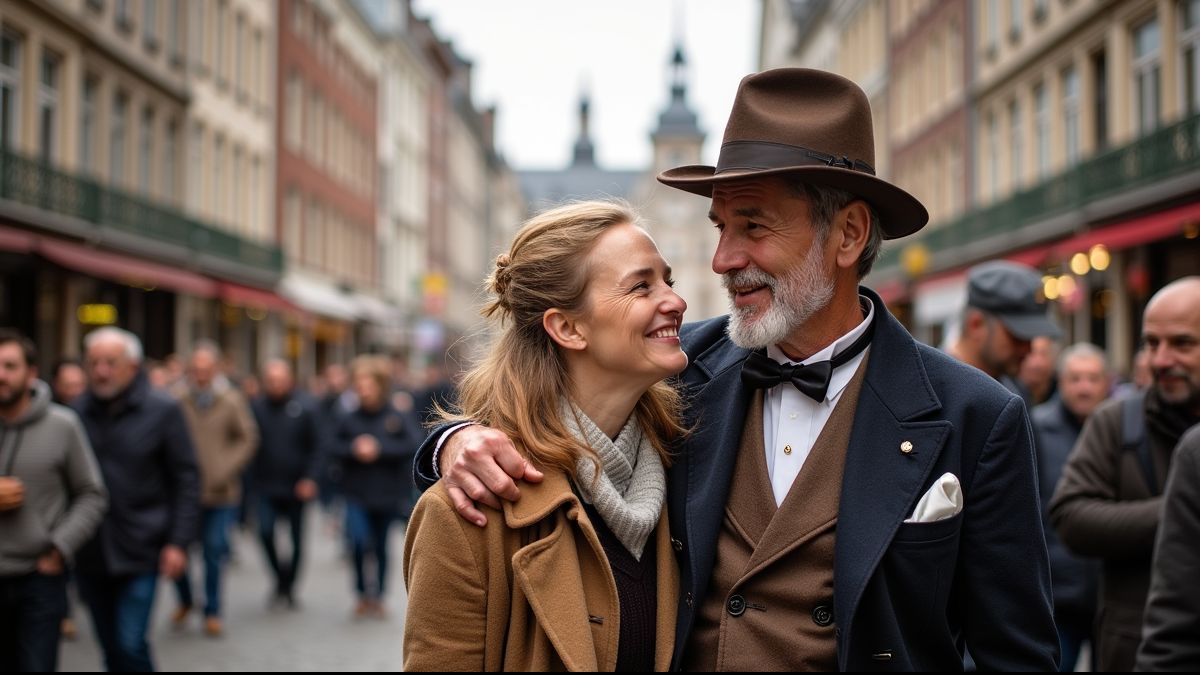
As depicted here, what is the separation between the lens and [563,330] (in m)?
3.36

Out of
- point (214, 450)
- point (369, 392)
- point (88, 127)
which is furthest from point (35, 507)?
point (88, 127)

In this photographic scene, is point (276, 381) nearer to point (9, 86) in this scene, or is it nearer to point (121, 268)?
point (121, 268)

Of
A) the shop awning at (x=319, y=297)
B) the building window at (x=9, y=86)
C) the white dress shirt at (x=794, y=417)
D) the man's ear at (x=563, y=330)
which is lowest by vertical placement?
the white dress shirt at (x=794, y=417)

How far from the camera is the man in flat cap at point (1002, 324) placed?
6.20 meters

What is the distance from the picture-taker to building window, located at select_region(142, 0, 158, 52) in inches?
1166

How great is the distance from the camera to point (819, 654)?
2979 millimetres

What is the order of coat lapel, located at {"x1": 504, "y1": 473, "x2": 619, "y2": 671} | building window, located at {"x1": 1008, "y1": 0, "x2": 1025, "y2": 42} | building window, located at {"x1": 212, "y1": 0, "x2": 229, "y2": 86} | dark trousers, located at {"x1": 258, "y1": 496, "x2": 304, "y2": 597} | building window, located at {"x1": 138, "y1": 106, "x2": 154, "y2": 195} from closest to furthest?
coat lapel, located at {"x1": 504, "y1": 473, "x2": 619, "y2": 671} < dark trousers, located at {"x1": 258, "y1": 496, "x2": 304, "y2": 597} < building window, located at {"x1": 138, "y1": 106, "x2": 154, "y2": 195} < building window, located at {"x1": 1008, "y1": 0, "x2": 1025, "y2": 42} < building window, located at {"x1": 212, "y1": 0, "x2": 229, "y2": 86}

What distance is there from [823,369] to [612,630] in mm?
767

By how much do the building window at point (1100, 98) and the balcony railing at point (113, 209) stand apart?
18689 mm

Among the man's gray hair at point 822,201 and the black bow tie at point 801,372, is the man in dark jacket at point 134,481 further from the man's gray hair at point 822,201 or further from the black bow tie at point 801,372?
the man's gray hair at point 822,201

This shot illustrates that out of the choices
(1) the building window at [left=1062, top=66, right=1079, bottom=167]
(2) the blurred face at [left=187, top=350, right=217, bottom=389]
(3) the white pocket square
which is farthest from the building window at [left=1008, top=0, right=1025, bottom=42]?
(3) the white pocket square

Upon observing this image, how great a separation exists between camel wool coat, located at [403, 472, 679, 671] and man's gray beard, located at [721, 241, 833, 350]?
0.59 metres

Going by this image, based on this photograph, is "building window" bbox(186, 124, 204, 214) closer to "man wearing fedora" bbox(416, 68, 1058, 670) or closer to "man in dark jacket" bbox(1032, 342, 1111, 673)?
"man in dark jacket" bbox(1032, 342, 1111, 673)

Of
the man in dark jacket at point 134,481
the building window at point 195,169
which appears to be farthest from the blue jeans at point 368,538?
the building window at point 195,169
